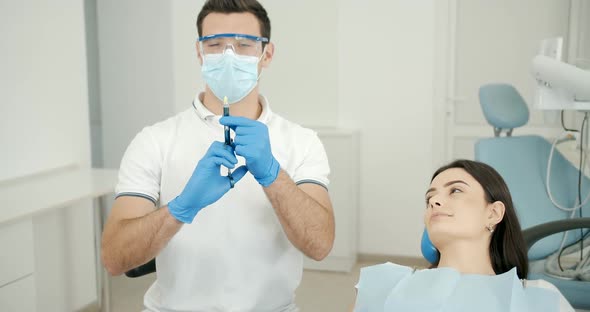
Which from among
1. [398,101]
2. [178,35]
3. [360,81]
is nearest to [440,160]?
[398,101]

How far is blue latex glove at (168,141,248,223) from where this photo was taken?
1467mm

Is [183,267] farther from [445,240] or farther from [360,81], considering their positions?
[360,81]

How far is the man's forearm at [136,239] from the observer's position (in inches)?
60.6

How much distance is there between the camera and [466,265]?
1.55 m

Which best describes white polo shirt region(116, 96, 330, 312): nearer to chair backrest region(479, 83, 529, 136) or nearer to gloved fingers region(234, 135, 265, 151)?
gloved fingers region(234, 135, 265, 151)

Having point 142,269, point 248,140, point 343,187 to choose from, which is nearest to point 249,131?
point 248,140

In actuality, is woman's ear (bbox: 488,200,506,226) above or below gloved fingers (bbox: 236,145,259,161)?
below

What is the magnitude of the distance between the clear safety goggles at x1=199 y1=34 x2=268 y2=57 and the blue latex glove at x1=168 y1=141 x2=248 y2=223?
1.02 feet

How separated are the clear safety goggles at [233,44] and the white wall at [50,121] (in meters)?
1.50

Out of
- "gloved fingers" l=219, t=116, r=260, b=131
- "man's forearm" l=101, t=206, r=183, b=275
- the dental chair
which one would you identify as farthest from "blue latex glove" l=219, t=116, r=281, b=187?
the dental chair

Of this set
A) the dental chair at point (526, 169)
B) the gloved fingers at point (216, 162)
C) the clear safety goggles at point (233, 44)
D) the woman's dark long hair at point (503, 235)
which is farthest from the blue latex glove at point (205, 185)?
the dental chair at point (526, 169)

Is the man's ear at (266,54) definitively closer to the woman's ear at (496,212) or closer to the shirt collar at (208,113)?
the shirt collar at (208,113)

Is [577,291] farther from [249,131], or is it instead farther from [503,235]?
[249,131]

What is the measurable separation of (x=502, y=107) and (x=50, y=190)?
1.86 meters
